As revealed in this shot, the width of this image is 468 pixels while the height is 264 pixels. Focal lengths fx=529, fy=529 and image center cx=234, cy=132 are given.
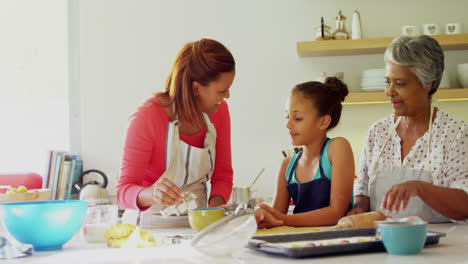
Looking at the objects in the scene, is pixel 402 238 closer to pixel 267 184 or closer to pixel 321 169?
pixel 321 169

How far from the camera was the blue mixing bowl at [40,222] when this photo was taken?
125cm

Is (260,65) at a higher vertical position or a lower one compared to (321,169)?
higher

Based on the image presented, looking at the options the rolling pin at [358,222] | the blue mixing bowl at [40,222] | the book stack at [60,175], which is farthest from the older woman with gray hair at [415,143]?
the book stack at [60,175]

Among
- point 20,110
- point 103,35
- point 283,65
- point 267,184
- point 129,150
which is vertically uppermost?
point 103,35

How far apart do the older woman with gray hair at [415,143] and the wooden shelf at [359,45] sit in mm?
1373

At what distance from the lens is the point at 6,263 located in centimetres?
113

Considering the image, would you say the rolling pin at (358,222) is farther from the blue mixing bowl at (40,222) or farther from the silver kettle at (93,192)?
the silver kettle at (93,192)

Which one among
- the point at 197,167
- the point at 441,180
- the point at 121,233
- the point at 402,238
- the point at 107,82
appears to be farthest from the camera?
the point at 107,82

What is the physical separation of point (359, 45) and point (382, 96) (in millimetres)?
351

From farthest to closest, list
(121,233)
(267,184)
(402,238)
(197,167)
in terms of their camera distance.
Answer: (267,184) → (197,167) → (121,233) → (402,238)

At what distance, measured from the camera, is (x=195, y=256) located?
3.71 ft

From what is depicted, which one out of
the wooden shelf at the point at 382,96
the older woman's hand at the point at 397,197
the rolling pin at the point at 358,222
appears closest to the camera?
the rolling pin at the point at 358,222

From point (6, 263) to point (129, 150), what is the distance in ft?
2.59

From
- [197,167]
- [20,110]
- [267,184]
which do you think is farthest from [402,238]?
[20,110]
